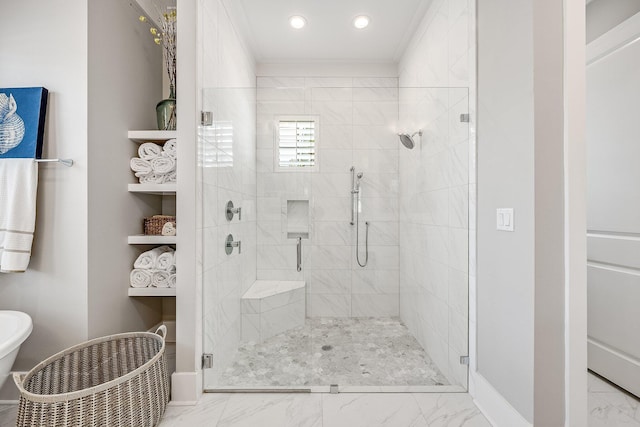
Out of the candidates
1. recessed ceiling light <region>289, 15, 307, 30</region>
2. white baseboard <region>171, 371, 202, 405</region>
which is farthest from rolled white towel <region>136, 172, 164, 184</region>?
recessed ceiling light <region>289, 15, 307, 30</region>

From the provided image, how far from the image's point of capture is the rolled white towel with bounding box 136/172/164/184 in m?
1.94

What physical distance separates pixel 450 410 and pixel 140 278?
1.90 meters

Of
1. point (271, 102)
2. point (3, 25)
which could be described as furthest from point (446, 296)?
point (3, 25)

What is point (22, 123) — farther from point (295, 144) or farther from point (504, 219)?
point (504, 219)

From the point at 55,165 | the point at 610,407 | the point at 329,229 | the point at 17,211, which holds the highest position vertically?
the point at 55,165

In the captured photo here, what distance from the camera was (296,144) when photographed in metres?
2.02

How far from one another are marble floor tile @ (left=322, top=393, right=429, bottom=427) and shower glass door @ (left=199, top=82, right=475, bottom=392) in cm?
19

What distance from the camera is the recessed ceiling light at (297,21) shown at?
262cm

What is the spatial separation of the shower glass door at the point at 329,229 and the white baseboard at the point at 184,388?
0.72 feet

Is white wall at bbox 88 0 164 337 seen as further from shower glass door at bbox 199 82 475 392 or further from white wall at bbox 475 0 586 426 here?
white wall at bbox 475 0 586 426

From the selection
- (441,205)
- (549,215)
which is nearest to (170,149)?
(441,205)

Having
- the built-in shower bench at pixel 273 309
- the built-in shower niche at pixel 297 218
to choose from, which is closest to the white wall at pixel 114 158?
the built-in shower bench at pixel 273 309

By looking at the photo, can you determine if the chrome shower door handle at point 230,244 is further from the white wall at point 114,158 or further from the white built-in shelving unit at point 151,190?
the white wall at point 114,158

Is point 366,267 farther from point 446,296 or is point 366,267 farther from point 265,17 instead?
point 265,17
